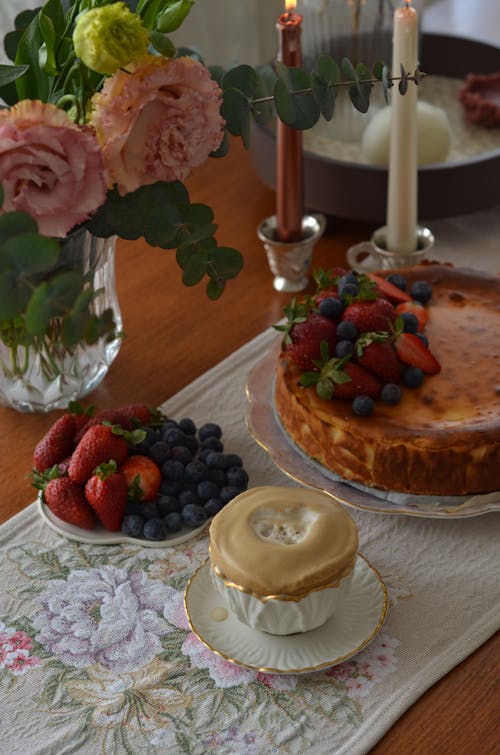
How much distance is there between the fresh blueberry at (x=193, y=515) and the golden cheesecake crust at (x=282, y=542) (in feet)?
0.33

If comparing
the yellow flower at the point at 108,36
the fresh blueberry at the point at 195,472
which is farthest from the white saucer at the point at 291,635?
the yellow flower at the point at 108,36

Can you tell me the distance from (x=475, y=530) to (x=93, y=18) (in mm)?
582

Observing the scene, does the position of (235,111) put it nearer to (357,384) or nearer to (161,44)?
(161,44)

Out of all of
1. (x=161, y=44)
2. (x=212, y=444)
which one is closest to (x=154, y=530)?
(x=212, y=444)

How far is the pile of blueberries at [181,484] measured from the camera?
0.97m

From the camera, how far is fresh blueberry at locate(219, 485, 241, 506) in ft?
3.24

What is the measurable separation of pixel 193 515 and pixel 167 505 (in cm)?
3

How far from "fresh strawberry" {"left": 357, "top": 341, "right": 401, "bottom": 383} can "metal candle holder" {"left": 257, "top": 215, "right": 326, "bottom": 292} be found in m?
0.32

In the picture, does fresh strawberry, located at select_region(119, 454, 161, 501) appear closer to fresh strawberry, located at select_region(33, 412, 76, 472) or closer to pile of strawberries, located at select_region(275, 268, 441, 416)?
fresh strawberry, located at select_region(33, 412, 76, 472)

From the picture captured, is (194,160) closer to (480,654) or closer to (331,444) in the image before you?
(331,444)

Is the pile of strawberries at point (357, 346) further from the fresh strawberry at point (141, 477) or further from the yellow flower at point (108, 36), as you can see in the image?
the yellow flower at point (108, 36)

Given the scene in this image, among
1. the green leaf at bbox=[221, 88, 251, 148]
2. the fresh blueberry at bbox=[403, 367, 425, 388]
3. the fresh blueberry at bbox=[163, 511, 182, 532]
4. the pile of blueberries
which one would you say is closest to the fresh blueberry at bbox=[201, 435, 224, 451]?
the pile of blueberries

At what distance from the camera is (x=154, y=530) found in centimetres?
96

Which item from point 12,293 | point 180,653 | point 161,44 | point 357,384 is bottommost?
point 180,653
